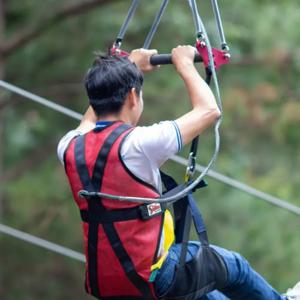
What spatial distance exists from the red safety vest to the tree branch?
496 centimetres

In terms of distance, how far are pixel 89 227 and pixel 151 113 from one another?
18.8 feet

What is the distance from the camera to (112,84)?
135 inches

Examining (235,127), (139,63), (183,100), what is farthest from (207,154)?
(139,63)

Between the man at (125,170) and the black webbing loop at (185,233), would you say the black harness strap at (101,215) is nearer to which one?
the man at (125,170)

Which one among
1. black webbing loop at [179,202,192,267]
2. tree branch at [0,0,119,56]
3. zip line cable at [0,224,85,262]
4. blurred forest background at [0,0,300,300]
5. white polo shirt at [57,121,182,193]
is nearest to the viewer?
white polo shirt at [57,121,182,193]

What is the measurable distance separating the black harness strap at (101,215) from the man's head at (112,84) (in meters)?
0.09

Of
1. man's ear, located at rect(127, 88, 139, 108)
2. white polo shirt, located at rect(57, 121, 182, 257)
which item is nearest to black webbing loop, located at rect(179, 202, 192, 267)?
white polo shirt, located at rect(57, 121, 182, 257)

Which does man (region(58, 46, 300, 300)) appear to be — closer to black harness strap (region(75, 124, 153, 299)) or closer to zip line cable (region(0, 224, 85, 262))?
black harness strap (region(75, 124, 153, 299))

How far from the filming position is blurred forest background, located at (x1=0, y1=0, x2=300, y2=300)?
8.94 m

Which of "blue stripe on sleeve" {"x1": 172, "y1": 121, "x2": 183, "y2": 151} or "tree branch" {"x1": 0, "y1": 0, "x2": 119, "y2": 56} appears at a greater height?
"blue stripe on sleeve" {"x1": 172, "y1": 121, "x2": 183, "y2": 151}

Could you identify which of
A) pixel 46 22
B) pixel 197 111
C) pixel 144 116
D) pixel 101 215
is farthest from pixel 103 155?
pixel 144 116

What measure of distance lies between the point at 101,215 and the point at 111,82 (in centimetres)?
42

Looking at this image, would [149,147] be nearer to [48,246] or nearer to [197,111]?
[197,111]

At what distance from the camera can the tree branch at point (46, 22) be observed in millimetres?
8320
